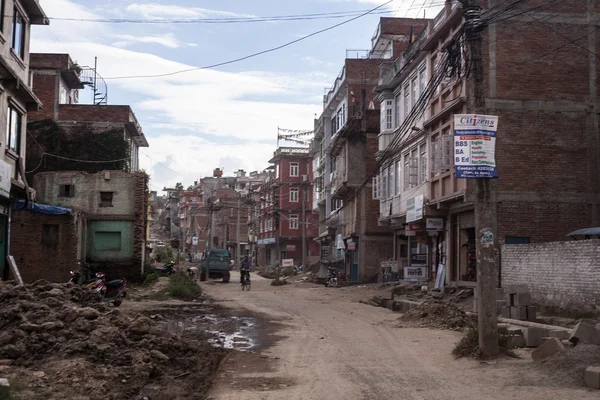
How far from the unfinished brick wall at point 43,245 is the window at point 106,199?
7.86 m

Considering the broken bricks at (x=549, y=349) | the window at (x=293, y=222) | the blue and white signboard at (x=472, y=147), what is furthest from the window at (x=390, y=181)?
the window at (x=293, y=222)

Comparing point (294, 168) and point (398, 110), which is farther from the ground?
point (294, 168)

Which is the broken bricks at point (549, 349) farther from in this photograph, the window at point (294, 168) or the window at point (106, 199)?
the window at point (294, 168)

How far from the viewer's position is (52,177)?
116 ft

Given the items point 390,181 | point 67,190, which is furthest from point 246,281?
point 67,190

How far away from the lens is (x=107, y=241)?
35312 mm

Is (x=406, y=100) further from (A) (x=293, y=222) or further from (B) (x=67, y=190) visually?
(A) (x=293, y=222)

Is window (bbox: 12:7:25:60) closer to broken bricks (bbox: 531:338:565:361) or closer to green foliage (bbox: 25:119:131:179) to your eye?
green foliage (bbox: 25:119:131:179)

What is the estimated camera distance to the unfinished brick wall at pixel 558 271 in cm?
1706

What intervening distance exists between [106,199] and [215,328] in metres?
19.6

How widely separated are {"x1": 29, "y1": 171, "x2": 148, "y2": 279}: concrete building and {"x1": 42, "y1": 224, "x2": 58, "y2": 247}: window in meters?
7.68

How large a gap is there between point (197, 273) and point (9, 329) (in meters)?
46.5

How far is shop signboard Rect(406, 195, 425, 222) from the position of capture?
29.9m

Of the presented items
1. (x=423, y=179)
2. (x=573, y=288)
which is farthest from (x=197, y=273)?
(x=573, y=288)
